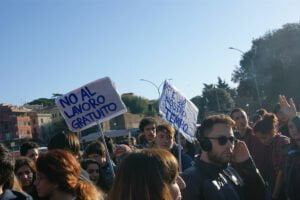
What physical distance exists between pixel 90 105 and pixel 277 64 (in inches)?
1962

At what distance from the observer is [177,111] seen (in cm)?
583

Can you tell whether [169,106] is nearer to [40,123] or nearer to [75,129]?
[75,129]

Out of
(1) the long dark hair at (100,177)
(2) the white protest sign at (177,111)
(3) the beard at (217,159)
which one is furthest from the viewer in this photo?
(2) the white protest sign at (177,111)

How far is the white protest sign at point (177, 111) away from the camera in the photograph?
5789mm

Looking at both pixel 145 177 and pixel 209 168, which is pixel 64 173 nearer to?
pixel 145 177

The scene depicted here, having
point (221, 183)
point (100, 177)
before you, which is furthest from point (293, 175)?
point (100, 177)

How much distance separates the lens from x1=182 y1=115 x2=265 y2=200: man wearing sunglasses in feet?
11.1

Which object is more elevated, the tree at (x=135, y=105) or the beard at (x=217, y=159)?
the tree at (x=135, y=105)

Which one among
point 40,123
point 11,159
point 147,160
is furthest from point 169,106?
point 40,123

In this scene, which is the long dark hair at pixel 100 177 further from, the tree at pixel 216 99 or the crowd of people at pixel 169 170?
the tree at pixel 216 99

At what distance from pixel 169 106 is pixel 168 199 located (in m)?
3.53

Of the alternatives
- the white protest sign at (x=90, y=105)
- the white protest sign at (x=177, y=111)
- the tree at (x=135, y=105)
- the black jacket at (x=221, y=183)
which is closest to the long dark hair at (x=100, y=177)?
the white protest sign at (x=90, y=105)

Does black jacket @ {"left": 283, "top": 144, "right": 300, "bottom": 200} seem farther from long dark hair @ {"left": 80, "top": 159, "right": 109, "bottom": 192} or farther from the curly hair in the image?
the curly hair

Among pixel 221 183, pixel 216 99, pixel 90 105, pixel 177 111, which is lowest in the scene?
pixel 221 183
